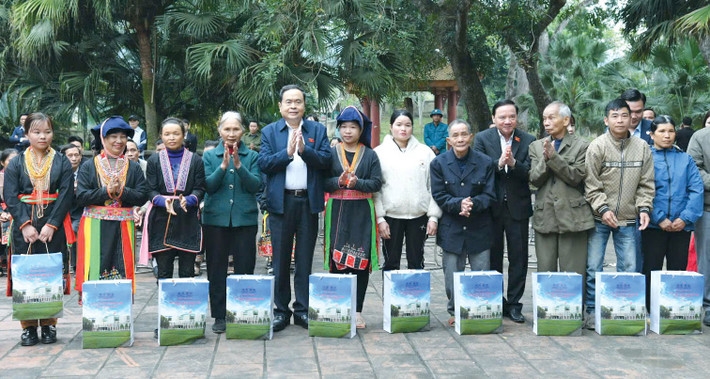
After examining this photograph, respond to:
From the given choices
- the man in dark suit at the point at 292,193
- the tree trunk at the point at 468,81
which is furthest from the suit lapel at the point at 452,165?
the tree trunk at the point at 468,81

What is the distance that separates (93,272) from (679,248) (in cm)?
453

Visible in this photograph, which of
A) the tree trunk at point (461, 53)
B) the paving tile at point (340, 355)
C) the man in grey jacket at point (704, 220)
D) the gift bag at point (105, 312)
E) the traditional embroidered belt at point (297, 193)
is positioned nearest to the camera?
the paving tile at point (340, 355)

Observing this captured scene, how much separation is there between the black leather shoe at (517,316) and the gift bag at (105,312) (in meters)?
2.99

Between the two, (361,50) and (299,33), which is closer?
(299,33)

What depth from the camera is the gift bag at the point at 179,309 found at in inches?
215

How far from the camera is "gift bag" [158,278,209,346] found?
5.46 meters

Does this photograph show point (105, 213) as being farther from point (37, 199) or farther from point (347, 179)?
point (347, 179)

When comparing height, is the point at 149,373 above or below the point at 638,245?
below

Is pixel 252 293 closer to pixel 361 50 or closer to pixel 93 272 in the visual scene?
pixel 93 272

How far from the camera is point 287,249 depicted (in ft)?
19.9

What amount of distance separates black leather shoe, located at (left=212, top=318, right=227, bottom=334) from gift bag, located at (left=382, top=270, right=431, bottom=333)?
1244 mm

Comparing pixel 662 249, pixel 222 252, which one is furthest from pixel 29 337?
pixel 662 249

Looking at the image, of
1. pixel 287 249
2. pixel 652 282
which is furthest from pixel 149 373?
pixel 652 282

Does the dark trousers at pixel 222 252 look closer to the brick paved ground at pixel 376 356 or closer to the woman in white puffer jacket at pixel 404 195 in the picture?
the brick paved ground at pixel 376 356
